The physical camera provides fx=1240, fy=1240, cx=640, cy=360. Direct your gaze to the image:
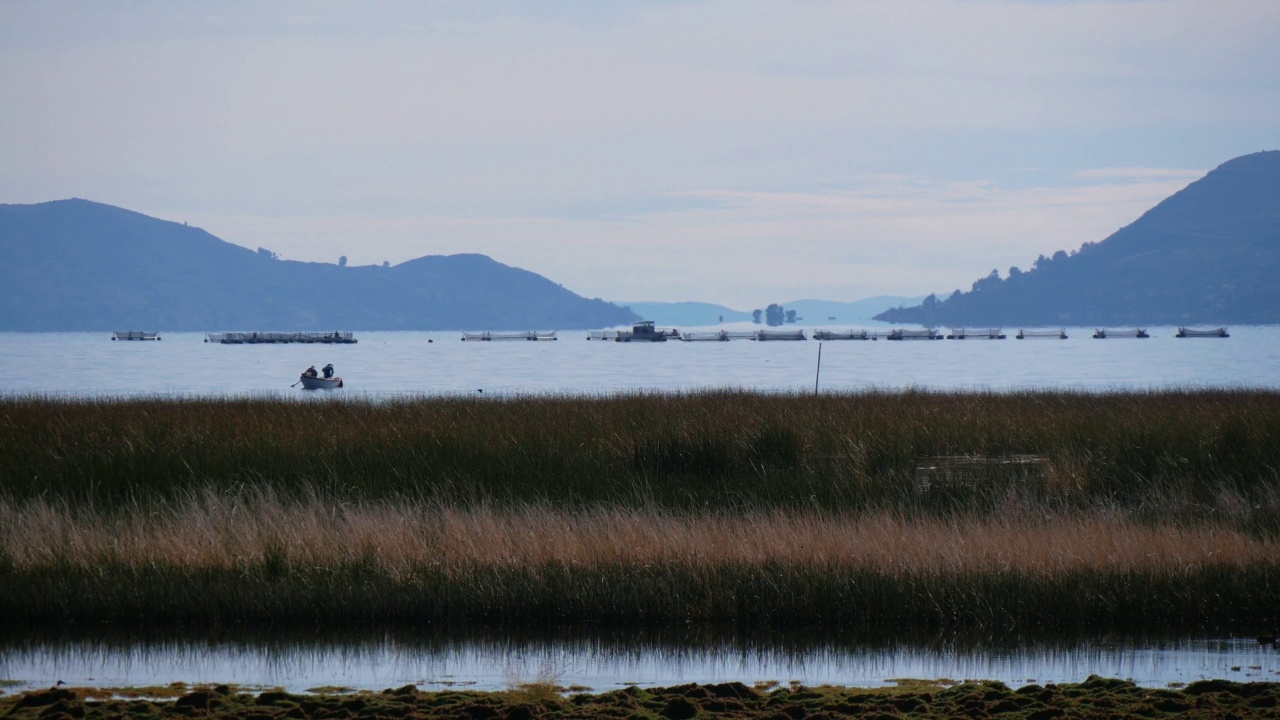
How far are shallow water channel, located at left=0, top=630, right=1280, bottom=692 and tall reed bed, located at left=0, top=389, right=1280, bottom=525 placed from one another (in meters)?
4.80

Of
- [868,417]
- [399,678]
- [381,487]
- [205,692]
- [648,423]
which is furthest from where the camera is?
[868,417]

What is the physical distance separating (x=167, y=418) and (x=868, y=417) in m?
14.6

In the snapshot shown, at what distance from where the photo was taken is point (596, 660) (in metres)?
11.5

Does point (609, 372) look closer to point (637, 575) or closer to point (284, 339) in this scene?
point (637, 575)

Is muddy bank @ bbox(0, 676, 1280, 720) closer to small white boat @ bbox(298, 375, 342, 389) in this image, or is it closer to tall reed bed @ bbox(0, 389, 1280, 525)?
tall reed bed @ bbox(0, 389, 1280, 525)

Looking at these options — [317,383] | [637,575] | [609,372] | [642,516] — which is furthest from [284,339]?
[637,575]

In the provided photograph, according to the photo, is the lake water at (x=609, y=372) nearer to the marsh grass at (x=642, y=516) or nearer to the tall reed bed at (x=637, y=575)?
the marsh grass at (x=642, y=516)

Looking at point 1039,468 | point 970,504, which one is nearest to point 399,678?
point 970,504

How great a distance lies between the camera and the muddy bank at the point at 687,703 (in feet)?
29.8

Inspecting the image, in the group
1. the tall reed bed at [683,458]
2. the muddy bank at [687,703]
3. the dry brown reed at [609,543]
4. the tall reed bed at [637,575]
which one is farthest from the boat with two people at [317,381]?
the muddy bank at [687,703]

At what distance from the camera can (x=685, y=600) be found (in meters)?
13.1

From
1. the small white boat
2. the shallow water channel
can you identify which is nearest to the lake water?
the small white boat

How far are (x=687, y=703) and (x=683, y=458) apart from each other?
12.2m

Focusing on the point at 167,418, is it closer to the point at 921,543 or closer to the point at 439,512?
the point at 439,512
